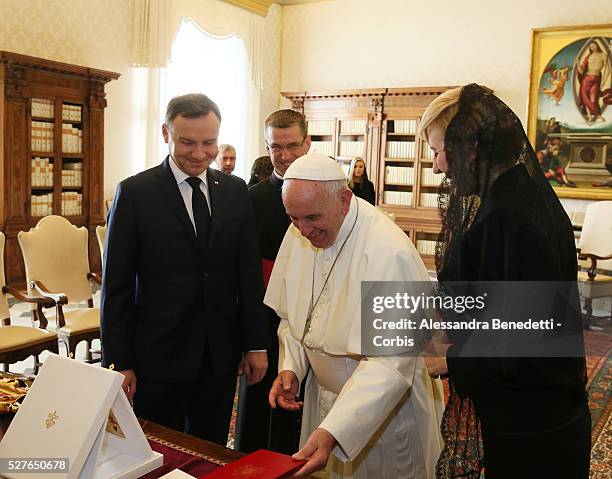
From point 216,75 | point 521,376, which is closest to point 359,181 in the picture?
point 216,75

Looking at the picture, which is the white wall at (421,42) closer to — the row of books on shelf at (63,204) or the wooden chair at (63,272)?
the row of books on shelf at (63,204)

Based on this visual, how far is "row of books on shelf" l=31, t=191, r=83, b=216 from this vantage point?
7297 mm

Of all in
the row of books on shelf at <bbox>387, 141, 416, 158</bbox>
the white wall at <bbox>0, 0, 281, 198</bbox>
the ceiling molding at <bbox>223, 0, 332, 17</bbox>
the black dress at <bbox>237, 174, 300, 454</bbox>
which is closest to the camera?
the black dress at <bbox>237, 174, 300, 454</bbox>

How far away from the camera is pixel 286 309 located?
7.64 ft

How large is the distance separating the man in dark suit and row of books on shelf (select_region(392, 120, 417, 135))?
783 cm

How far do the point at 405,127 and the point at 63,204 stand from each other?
17.0 feet

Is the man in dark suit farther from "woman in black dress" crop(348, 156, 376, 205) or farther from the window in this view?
the window

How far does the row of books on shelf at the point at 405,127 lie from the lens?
993cm

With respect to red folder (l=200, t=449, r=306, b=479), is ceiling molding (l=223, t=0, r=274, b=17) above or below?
above

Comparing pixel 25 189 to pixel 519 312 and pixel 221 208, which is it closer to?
pixel 221 208

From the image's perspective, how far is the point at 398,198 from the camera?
33.4 feet

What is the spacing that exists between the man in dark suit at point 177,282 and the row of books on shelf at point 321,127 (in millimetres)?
8396

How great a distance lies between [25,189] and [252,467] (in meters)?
6.40

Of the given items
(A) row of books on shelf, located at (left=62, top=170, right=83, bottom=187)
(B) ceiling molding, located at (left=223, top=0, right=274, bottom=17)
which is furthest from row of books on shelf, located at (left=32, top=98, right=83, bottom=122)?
(B) ceiling molding, located at (left=223, top=0, right=274, bottom=17)
